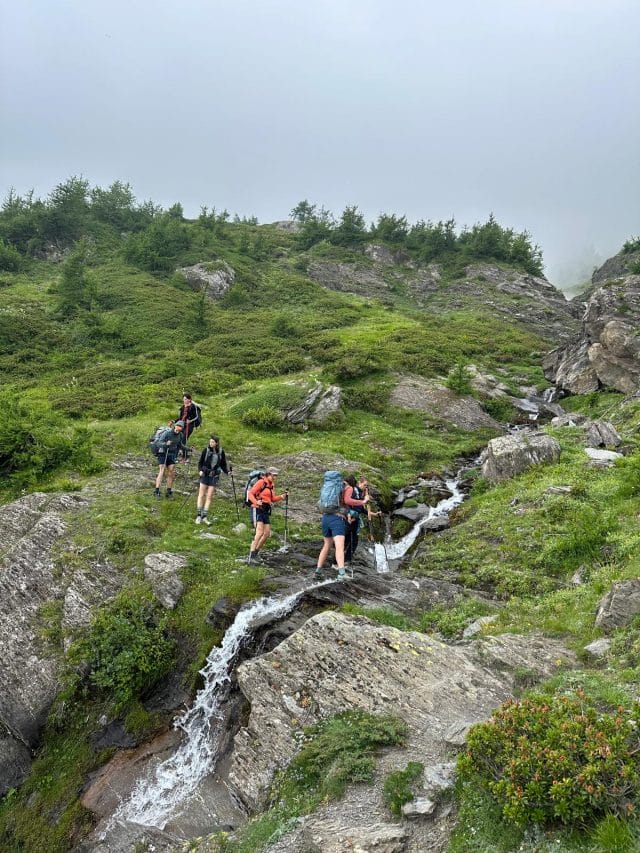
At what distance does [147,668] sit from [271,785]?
182 inches

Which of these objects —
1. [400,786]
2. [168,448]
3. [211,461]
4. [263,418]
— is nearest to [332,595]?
[400,786]

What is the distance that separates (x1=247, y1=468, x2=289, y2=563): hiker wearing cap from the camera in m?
15.6

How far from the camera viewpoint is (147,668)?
41.2 feet

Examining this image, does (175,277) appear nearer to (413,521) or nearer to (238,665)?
(413,521)

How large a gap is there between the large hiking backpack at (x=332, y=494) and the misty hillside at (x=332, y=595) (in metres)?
2.31

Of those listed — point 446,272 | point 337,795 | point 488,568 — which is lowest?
point 337,795

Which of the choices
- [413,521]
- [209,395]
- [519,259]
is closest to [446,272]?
[519,259]

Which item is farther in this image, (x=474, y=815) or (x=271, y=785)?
(x=271, y=785)

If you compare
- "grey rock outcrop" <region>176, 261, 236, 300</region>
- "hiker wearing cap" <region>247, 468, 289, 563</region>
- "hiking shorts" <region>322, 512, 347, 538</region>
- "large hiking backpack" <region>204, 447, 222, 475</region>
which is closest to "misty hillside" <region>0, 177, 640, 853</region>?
"hiker wearing cap" <region>247, 468, 289, 563</region>

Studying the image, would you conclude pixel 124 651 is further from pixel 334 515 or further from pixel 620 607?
pixel 620 607

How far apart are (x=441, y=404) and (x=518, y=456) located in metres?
12.8

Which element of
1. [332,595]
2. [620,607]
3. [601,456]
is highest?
[601,456]

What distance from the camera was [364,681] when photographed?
1035 cm

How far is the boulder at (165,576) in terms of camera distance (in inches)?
561
